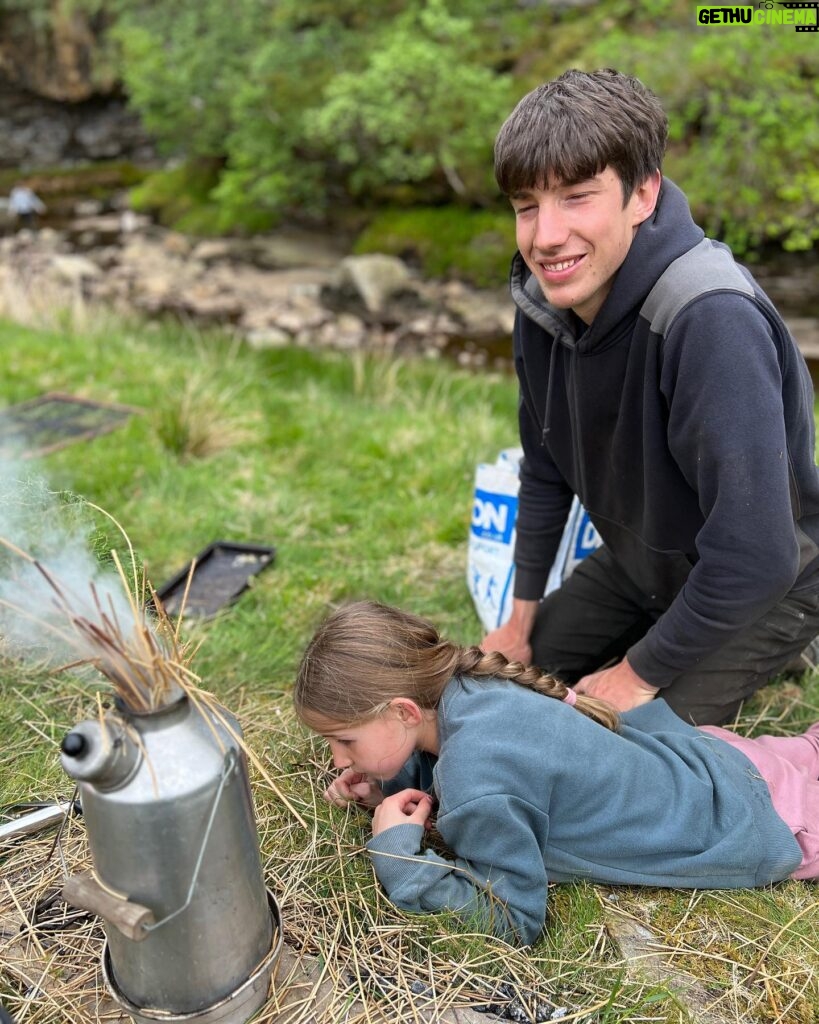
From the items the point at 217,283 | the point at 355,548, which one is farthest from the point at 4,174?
the point at 355,548

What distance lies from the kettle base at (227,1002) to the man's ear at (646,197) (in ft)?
5.85

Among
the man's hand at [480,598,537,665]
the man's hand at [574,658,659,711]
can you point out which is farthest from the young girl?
the man's hand at [480,598,537,665]

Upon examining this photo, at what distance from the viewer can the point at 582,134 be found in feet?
6.63

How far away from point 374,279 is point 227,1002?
37.6ft

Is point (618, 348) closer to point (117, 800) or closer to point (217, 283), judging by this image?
point (117, 800)

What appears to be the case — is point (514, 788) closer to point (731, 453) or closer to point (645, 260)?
point (731, 453)

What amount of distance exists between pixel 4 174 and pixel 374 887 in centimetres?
2491

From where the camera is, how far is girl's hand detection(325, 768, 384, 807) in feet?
7.51

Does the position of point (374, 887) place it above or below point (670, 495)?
below

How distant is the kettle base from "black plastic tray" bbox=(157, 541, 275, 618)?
6.06ft

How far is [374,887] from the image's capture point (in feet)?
6.77

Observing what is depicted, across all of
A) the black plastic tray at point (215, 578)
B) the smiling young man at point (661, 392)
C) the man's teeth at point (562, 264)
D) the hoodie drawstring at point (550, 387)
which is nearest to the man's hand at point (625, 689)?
the smiling young man at point (661, 392)

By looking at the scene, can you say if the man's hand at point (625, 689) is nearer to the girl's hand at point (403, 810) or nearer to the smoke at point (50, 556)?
the girl's hand at point (403, 810)

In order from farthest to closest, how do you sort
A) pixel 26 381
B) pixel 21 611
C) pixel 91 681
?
1. pixel 26 381
2. pixel 91 681
3. pixel 21 611
